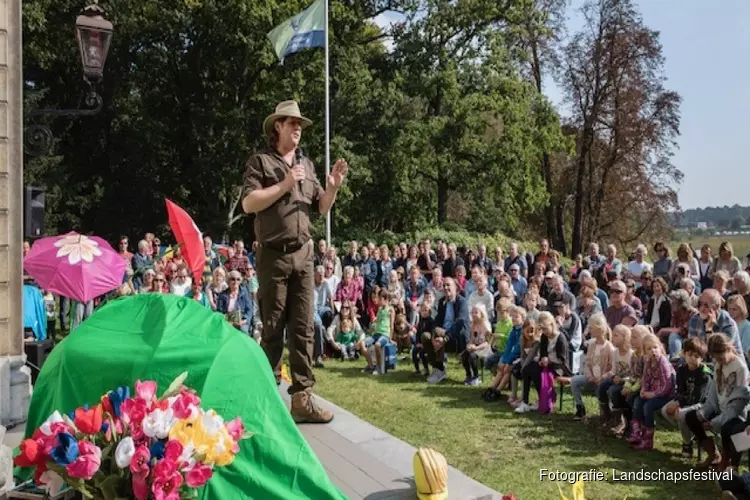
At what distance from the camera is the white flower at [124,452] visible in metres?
2.08

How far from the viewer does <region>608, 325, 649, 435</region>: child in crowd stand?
6.38m

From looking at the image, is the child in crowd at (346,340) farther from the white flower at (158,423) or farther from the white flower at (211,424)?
the white flower at (158,423)

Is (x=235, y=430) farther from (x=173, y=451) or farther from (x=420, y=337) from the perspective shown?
(x=420, y=337)

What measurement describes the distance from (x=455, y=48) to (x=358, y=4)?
158 inches

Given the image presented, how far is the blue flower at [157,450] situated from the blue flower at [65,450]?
0.22m

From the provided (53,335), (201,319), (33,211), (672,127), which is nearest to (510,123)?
(672,127)

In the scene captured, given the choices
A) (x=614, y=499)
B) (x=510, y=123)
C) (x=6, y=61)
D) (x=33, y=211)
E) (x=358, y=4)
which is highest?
(x=358, y=4)

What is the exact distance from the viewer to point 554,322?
7613 mm

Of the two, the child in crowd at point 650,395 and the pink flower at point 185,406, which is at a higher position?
the pink flower at point 185,406

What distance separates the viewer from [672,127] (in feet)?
82.7

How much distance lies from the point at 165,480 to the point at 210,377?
35.6 inches

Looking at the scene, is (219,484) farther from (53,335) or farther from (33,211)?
(53,335)

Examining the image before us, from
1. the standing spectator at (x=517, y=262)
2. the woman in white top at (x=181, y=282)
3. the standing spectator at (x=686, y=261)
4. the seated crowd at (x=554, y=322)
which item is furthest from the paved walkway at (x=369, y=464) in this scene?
the standing spectator at (x=517, y=262)

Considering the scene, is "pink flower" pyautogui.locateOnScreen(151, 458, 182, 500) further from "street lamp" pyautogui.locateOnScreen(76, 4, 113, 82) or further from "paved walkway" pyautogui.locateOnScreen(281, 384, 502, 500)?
"street lamp" pyautogui.locateOnScreen(76, 4, 113, 82)
